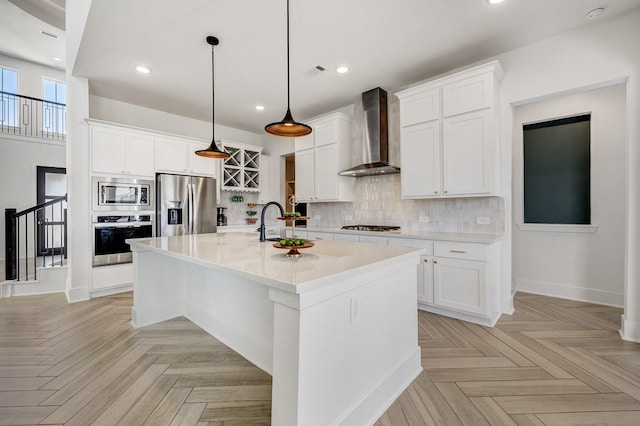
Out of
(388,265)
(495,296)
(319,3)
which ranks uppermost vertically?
(319,3)

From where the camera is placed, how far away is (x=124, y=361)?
217cm

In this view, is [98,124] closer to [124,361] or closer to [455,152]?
[124,361]

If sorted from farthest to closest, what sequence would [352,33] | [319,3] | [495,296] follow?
[495,296] → [352,33] → [319,3]

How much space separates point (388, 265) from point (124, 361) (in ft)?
6.89

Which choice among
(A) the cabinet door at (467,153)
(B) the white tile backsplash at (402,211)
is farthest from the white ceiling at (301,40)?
(B) the white tile backsplash at (402,211)

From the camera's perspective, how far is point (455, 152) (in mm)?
3152

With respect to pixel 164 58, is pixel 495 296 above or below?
below

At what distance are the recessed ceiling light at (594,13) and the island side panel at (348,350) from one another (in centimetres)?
265

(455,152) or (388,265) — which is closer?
(388,265)

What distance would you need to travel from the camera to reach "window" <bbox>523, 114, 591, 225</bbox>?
3.60 m

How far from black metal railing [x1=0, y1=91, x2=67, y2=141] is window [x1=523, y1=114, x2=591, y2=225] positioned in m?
9.75

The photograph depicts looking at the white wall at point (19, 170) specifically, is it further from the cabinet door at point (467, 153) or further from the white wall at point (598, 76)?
the white wall at point (598, 76)

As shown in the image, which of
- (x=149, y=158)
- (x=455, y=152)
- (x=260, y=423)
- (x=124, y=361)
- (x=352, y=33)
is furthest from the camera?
(x=149, y=158)

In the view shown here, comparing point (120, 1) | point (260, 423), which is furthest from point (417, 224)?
point (120, 1)
